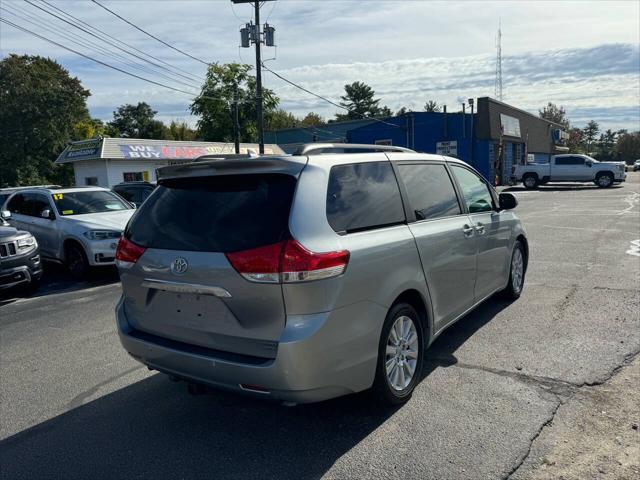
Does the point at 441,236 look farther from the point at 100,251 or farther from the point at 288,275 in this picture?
the point at 100,251

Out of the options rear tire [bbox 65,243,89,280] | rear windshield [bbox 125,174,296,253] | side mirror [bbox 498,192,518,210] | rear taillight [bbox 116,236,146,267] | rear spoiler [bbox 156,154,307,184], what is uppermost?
rear spoiler [bbox 156,154,307,184]

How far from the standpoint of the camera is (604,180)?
3070cm

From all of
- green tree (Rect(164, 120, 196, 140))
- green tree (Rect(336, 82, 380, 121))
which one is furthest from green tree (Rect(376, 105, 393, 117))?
green tree (Rect(164, 120, 196, 140))

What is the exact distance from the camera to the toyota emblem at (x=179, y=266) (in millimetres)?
3277

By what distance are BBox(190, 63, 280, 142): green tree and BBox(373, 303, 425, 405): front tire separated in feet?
168

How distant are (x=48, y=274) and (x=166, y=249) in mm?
8114

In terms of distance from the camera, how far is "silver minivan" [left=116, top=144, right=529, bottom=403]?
3.00m

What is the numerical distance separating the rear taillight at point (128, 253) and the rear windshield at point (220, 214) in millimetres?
48

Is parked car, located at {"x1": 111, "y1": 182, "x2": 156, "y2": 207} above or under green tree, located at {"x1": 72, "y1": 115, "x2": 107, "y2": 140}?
under

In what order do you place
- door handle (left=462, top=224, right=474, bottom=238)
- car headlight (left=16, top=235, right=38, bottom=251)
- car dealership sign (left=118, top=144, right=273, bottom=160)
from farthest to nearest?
car dealership sign (left=118, top=144, right=273, bottom=160)
car headlight (left=16, top=235, right=38, bottom=251)
door handle (left=462, top=224, right=474, bottom=238)

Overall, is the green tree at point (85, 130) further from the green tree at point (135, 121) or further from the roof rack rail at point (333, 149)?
the roof rack rail at point (333, 149)

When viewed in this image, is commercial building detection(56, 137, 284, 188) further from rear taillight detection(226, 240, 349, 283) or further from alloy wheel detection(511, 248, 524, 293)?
rear taillight detection(226, 240, 349, 283)

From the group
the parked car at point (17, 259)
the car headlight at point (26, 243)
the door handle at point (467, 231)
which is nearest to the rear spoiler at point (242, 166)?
the door handle at point (467, 231)

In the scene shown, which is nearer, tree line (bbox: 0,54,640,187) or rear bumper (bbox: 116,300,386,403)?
rear bumper (bbox: 116,300,386,403)
